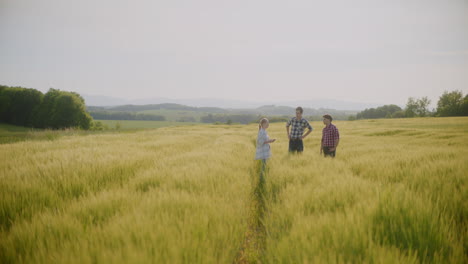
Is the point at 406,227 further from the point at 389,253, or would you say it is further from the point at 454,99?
the point at 454,99

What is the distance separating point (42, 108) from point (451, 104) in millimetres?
128902

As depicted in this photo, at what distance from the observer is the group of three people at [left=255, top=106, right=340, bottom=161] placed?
643 centimetres

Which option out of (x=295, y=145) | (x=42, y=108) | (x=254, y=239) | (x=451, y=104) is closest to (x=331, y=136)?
(x=295, y=145)

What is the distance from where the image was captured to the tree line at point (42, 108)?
45.2m

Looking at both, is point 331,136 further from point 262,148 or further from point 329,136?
point 262,148

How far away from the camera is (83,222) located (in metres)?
2.23

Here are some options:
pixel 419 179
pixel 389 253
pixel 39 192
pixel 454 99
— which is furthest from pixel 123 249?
pixel 454 99

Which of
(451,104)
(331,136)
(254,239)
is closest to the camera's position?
(254,239)

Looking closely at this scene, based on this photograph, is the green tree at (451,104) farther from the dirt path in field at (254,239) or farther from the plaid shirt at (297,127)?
the dirt path in field at (254,239)

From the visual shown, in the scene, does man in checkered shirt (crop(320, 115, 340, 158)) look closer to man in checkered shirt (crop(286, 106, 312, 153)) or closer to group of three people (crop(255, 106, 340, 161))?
group of three people (crop(255, 106, 340, 161))

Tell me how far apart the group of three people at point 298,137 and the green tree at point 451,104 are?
87.5 metres

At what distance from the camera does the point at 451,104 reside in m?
68.2

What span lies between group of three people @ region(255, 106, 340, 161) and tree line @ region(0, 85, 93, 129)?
5289 centimetres

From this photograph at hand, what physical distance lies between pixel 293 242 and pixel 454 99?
106334mm
